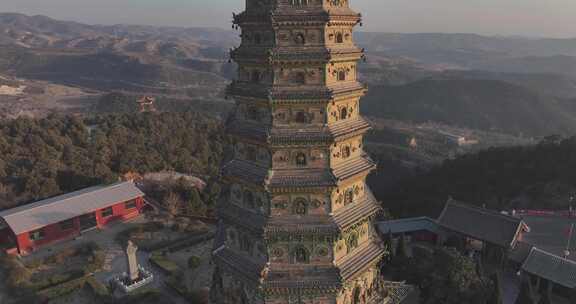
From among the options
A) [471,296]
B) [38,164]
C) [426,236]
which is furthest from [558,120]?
[38,164]

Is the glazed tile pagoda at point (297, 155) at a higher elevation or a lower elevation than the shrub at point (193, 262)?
higher

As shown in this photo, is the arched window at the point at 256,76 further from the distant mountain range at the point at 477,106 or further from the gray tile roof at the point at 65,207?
the distant mountain range at the point at 477,106

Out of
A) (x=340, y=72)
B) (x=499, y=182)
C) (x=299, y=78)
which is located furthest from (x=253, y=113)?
(x=499, y=182)

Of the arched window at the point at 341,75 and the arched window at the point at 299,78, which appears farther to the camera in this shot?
the arched window at the point at 341,75

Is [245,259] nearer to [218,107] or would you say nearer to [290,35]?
[290,35]

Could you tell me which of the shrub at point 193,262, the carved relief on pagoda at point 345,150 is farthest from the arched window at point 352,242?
the shrub at point 193,262

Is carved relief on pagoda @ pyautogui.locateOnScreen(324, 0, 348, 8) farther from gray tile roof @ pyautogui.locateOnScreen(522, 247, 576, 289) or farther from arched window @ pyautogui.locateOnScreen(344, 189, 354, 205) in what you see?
gray tile roof @ pyautogui.locateOnScreen(522, 247, 576, 289)
